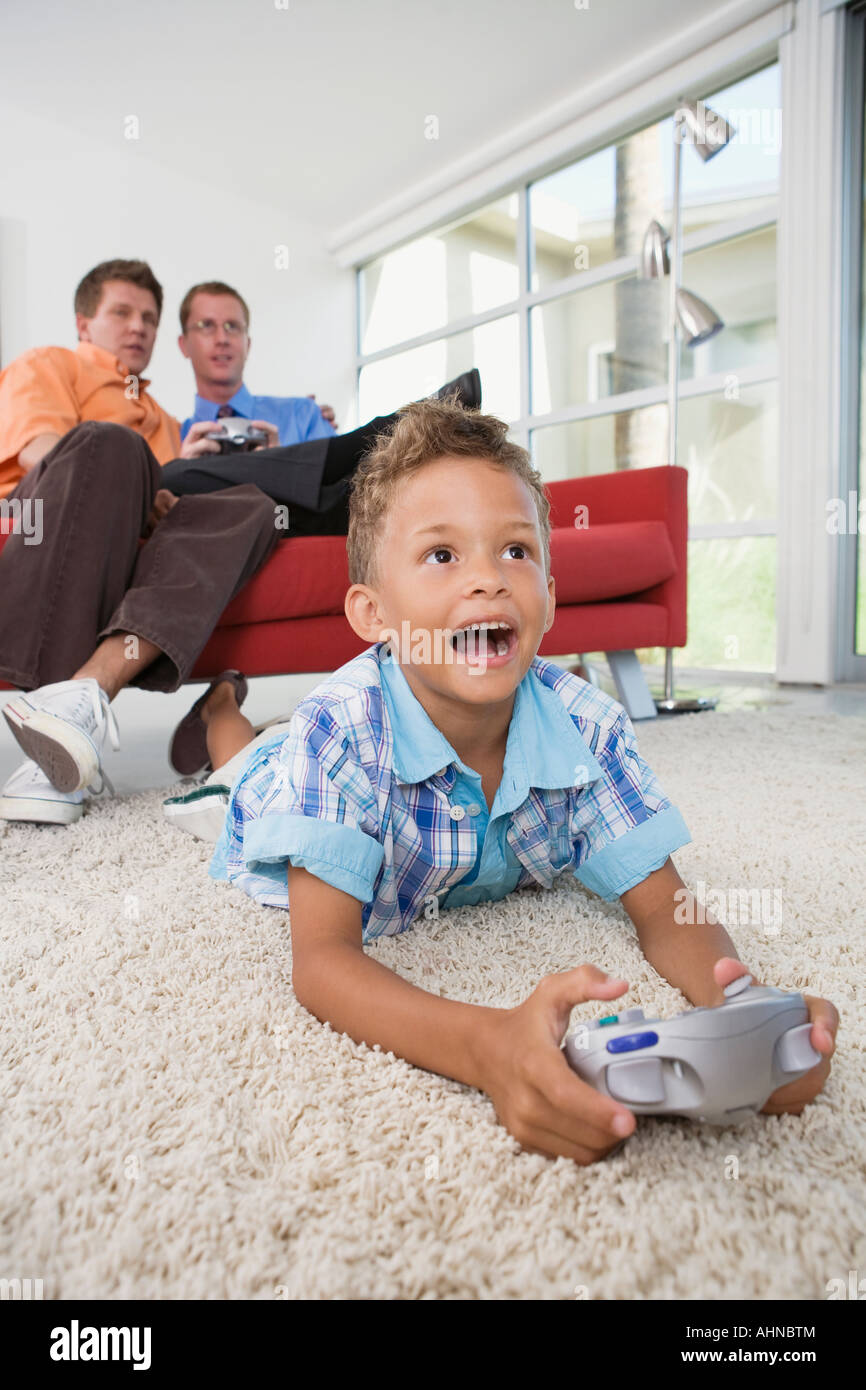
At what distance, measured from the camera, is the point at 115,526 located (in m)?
1.39

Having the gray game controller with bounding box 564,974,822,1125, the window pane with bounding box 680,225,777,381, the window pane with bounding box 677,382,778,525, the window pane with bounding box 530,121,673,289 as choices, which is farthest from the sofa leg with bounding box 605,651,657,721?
the window pane with bounding box 530,121,673,289

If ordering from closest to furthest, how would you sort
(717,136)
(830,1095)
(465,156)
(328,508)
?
(830,1095)
(328,508)
(717,136)
(465,156)

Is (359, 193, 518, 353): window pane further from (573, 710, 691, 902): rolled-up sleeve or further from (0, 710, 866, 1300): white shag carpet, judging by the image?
(0, 710, 866, 1300): white shag carpet

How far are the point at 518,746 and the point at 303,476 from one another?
1104 millimetres

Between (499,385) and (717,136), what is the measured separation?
2441 mm

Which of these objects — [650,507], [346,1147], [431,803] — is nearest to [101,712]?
[431,803]

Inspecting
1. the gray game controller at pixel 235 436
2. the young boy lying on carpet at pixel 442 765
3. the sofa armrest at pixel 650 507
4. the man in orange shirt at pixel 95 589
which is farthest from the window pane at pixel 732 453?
the young boy lying on carpet at pixel 442 765

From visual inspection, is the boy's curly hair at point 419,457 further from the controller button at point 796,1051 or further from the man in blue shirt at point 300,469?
the man in blue shirt at point 300,469

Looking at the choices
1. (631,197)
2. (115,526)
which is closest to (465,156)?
(631,197)

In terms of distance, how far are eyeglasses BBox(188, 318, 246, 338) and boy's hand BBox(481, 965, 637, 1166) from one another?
98.6 inches

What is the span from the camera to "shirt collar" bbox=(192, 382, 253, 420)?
8.56ft
